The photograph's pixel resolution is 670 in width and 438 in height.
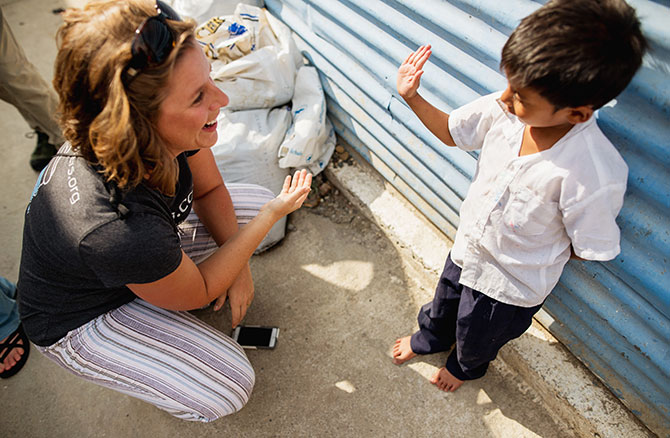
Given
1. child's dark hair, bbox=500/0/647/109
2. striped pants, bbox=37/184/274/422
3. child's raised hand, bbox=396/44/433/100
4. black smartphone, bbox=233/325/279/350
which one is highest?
child's dark hair, bbox=500/0/647/109

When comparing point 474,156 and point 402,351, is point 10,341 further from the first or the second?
point 474,156

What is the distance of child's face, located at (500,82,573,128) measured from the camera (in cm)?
113

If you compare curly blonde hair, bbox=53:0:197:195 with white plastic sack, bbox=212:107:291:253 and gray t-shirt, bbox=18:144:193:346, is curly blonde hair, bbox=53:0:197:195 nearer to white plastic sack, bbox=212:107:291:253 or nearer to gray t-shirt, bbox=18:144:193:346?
gray t-shirt, bbox=18:144:193:346

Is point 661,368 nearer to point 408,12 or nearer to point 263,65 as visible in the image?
point 408,12

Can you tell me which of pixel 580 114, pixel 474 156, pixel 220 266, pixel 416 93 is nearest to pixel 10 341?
pixel 220 266

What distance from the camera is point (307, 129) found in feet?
8.52

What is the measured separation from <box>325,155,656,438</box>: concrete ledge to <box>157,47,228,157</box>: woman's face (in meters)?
1.39

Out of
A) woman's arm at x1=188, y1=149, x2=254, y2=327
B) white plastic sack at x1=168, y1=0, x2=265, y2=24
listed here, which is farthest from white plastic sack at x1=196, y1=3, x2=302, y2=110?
woman's arm at x1=188, y1=149, x2=254, y2=327

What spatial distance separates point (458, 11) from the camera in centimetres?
169

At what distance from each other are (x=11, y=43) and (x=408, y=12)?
254 cm

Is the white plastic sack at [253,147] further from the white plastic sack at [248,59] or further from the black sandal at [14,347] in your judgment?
the black sandal at [14,347]

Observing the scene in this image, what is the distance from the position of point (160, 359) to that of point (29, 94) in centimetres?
225

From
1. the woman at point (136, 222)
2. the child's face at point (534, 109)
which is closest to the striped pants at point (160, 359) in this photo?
the woman at point (136, 222)

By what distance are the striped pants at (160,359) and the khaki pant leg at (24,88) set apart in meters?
1.79
